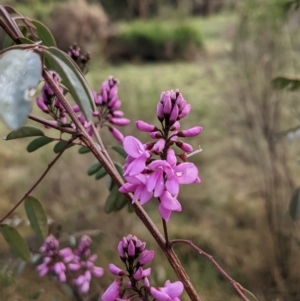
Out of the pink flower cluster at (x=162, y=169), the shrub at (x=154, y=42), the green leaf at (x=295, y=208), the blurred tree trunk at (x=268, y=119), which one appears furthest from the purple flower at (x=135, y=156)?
the shrub at (x=154, y=42)

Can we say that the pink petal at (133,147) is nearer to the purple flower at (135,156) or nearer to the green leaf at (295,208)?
the purple flower at (135,156)

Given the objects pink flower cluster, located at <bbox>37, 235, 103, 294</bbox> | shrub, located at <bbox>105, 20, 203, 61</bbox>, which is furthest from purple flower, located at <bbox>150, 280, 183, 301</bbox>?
shrub, located at <bbox>105, 20, 203, 61</bbox>

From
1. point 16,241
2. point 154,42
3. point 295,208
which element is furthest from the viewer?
point 154,42

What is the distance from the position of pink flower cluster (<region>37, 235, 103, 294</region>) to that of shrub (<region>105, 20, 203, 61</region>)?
5.05 metres

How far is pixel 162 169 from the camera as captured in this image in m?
0.36

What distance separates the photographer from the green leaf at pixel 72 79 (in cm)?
28

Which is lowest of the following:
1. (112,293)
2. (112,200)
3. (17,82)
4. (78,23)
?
(78,23)

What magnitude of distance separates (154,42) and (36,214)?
18.7 ft

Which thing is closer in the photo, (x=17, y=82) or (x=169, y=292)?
(x=17, y=82)

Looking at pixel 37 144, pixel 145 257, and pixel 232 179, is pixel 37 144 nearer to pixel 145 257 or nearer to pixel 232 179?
pixel 145 257

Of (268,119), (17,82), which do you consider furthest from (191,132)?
(268,119)

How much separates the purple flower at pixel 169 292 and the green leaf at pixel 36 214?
8.1 inches

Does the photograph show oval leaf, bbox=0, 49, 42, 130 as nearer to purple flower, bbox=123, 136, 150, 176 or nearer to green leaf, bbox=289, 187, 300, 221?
purple flower, bbox=123, 136, 150, 176

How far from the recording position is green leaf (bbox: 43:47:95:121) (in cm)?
28
